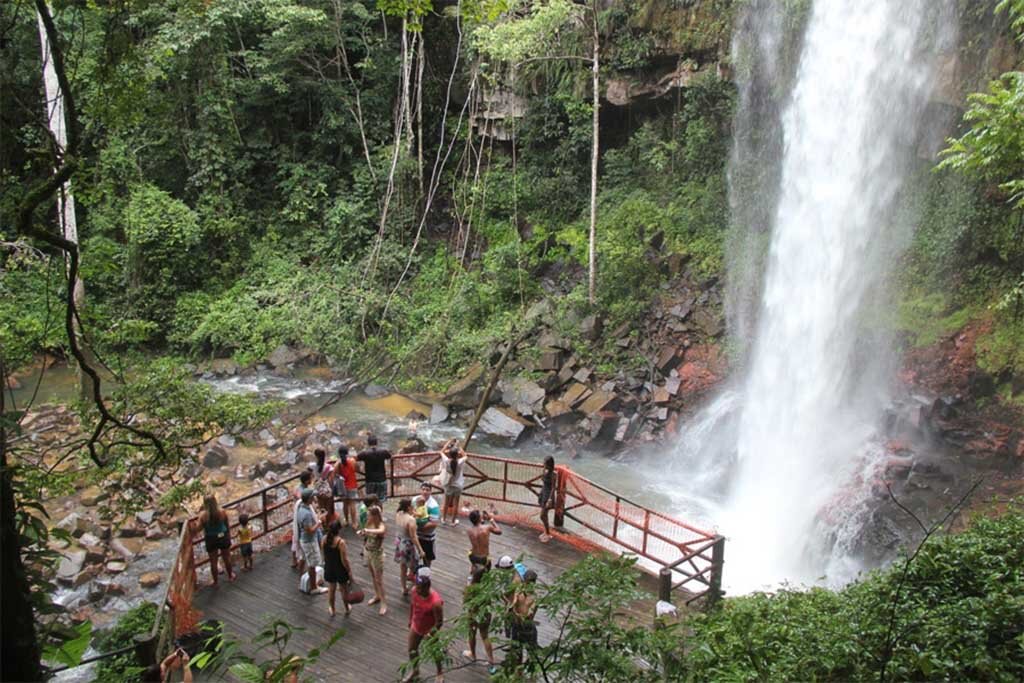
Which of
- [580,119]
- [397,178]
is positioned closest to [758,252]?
[580,119]

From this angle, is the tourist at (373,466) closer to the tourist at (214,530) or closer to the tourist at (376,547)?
the tourist at (376,547)

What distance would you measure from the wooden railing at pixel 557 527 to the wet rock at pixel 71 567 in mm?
1736

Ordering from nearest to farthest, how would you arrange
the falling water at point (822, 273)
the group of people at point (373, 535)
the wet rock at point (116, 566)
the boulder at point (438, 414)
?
the group of people at point (373, 535) → the wet rock at point (116, 566) → the falling water at point (822, 273) → the boulder at point (438, 414)

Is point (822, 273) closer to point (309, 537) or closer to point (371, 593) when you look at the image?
point (371, 593)

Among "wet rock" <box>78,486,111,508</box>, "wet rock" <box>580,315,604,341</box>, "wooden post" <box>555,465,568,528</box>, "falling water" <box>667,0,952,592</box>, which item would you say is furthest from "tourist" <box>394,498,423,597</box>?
"wet rock" <box>580,315,604,341</box>

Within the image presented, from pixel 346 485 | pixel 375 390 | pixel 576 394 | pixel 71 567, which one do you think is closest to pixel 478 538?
pixel 346 485

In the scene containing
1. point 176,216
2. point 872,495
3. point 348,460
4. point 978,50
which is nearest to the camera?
point 348,460

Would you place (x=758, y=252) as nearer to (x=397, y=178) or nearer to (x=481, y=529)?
(x=397, y=178)

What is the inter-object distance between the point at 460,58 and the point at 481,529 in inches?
806

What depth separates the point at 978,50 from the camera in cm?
1446

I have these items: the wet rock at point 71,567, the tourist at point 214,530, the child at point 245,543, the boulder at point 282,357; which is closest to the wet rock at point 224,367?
the boulder at point 282,357

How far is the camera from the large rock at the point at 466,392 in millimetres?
18266

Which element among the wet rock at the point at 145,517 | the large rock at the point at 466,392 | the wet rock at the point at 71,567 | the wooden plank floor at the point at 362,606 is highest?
the wooden plank floor at the point at 362,606

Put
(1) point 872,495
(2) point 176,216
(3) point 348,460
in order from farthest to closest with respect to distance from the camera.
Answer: (2) point 176,216
(1) point 872,495
(3) point 348,460
